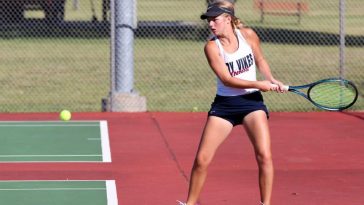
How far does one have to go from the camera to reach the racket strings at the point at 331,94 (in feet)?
31.4

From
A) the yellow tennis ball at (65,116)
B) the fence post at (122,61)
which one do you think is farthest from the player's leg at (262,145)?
Answer: the fence post at (122,61)

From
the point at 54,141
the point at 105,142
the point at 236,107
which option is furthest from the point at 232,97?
the point at 54,141

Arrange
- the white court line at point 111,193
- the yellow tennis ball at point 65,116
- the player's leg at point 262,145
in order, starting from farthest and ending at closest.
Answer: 1. the yellow tennis ball at point 65,116
2. the white court line at point 111,193
3. the player's leg at point 262,145

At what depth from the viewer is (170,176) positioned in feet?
37.7

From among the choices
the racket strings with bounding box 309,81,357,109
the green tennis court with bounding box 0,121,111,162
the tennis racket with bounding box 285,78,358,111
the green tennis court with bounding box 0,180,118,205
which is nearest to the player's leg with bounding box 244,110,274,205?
the tennis racket with bounding box 285,78,358,111

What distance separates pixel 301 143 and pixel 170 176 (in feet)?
9.18

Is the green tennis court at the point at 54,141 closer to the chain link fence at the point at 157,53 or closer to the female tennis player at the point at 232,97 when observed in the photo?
the chain link fence at the point at 157,53

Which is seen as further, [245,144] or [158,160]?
[245,144]

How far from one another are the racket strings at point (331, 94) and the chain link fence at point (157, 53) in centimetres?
692

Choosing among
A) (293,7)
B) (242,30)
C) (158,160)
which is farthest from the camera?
(293,7)

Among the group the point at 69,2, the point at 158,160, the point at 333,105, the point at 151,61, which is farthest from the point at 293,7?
the point at 333,105

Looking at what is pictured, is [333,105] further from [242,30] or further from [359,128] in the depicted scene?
[359,128]

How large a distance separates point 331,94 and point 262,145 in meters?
1.09

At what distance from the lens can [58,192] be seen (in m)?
10.6
